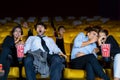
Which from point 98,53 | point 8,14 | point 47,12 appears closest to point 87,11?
point 47,12

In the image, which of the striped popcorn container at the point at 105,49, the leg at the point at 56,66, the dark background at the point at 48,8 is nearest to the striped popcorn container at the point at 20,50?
the leg at the point at 56,66

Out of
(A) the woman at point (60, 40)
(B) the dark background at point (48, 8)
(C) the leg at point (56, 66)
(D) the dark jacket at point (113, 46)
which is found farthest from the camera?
(B) the dark background at point (48, 8)

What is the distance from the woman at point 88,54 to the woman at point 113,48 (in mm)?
70

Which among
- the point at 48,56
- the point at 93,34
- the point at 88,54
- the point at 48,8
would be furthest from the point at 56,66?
the point at 48,8

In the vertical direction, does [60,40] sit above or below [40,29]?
below

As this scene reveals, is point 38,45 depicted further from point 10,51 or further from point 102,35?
point 102,35

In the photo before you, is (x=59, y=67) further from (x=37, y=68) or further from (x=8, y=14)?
(x=8, y=14)

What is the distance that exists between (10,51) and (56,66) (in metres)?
0.52

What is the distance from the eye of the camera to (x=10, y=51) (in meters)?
3.47

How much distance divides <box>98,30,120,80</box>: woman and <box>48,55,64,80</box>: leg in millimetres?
498

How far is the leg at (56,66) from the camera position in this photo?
3.19 m

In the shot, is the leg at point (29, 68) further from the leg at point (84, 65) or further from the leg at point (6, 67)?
the leg at point (84, 65)

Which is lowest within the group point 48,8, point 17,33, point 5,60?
point 5,60

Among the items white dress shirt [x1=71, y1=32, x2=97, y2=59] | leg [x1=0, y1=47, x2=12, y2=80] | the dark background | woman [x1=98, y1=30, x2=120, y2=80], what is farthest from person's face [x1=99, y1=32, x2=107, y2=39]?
the dark background
